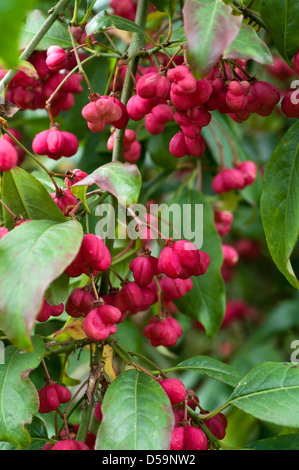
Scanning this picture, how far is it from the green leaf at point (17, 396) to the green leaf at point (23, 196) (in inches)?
7.3

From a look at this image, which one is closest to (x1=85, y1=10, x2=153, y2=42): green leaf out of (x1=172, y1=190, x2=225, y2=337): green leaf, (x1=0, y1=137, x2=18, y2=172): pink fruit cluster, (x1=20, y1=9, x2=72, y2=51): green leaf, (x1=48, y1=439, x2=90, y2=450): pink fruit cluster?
(x1=20, y1=9, x2=72, y2=51): green leaf

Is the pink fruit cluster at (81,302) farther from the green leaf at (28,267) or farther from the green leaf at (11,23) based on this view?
the green leaf at (11,23)

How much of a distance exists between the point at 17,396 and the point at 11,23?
0.49m

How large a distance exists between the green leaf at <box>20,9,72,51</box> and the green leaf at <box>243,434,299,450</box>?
2.47 feet

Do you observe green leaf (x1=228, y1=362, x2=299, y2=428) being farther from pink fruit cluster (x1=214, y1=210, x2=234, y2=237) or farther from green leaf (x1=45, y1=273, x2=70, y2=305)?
pink fruit cluster (x1=214, y1=210, x2=234, y2=237)

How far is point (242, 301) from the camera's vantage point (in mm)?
2494

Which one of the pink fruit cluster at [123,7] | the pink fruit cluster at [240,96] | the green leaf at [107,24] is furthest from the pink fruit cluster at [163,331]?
the pink fruit cluster at [123,7]

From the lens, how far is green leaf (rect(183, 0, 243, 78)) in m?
0.71

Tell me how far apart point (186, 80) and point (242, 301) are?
70.7 inches

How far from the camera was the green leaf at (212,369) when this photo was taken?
1007 millimetres

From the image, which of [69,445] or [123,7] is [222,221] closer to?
[123,7]

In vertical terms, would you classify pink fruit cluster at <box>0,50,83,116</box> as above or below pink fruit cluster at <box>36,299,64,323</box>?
above

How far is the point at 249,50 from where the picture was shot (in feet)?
2.50
